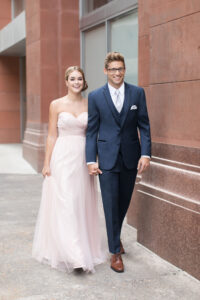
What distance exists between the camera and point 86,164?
454 cm

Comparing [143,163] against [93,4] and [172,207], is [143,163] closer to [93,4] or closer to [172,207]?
[172,207]

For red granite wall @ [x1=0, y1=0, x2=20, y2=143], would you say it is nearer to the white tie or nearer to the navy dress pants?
the navy dress pants

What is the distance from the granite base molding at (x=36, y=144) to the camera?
35.5 feet

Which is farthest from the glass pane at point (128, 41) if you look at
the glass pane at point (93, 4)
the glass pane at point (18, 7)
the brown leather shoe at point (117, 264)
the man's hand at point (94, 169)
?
the glass pane at point (18, 7)

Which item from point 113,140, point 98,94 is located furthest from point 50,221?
point 98,94

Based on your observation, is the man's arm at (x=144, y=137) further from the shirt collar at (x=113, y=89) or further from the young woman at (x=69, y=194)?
the young woman at (x=69, y=194)

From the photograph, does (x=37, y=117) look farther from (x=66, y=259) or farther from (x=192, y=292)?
(x=192, y=292)

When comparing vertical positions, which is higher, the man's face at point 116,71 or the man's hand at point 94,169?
the man's face at point 116,71

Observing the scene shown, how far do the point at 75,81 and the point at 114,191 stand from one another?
1164mm

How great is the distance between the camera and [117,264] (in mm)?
4320

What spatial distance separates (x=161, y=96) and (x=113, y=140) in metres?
0.83

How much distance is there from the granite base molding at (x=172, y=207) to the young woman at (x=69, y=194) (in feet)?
1.99

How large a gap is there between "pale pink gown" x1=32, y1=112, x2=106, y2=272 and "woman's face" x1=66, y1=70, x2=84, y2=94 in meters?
0.26

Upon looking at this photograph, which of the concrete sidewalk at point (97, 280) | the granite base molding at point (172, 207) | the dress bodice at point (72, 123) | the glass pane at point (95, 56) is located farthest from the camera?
the glass pane at point (95, 56)
